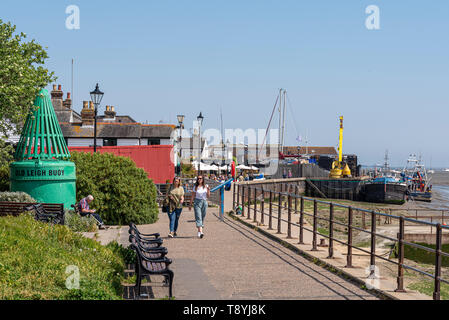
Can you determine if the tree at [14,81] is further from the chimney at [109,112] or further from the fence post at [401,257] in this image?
the chimney at [109,112]

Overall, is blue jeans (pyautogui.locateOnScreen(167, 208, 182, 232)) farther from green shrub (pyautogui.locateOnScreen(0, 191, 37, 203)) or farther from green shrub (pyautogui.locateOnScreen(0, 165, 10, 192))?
green shrub (pyautogui.locateOnScreen(0, 165, 10, 192))

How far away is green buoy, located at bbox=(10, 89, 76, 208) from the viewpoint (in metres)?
16.6

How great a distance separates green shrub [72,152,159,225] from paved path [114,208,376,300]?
10.8 ft

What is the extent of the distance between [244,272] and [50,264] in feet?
11.3

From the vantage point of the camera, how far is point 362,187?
72.9 metres

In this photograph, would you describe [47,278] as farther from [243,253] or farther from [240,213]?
[240,213]

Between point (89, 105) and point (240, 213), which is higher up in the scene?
point (89, 105)

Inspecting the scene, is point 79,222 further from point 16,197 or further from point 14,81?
point 14,81

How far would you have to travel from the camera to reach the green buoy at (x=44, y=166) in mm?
16625

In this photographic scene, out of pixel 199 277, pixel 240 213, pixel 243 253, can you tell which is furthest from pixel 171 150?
→ pixel 199 277

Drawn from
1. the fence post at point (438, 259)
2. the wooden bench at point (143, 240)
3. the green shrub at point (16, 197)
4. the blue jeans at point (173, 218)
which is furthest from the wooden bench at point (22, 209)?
the fence post at point (438, 259)

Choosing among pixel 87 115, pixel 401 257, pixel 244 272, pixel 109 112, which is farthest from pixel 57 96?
pixel 401 257

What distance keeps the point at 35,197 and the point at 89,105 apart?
3029 cm

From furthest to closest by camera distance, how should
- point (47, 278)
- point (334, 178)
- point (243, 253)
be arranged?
point (334, 178), point (243, 253), point (47, 278)
